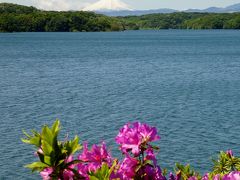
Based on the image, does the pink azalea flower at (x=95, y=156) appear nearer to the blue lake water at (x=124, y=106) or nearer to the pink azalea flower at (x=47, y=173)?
the pink azalea flower at (x=47, y=173)

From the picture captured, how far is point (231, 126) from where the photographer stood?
99.7 feet

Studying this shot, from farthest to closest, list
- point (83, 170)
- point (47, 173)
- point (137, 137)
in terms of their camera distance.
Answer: point (83, 170), point (137, 137), point (47, 173)

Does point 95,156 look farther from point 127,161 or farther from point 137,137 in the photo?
point 137,137

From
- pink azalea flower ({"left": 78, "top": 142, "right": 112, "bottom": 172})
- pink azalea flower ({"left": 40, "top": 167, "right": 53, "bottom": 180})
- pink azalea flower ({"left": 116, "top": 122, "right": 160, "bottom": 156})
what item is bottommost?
pink azalea flower ({"left": 78, "top": 142, "right": 112, "bottom": 172})

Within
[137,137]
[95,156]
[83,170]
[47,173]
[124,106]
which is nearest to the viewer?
A: [47,173]

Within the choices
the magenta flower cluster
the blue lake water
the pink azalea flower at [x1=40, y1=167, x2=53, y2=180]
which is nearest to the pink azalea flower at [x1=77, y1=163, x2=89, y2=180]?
the magenta flower cluster

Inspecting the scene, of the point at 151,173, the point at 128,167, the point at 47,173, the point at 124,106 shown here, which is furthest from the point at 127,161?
the point at 124,106

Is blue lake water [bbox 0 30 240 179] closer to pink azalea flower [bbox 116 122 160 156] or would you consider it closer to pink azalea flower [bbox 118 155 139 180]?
pink azalea flower [bbox 118 155 139 180]

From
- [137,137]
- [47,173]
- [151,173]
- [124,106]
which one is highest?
[137,137]

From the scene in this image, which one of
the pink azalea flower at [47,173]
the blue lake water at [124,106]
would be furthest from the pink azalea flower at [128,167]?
the blue lake water at [124,106]

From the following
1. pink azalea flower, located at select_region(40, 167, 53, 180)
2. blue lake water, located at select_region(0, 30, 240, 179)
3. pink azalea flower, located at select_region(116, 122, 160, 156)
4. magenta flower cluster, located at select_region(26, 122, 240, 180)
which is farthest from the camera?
blue lake water, located at select_region(0, 30, 240, 179)

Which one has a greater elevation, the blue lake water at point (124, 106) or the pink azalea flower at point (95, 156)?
the pink azalea flower at point (95, 156)

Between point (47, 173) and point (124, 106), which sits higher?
point (47, 173)

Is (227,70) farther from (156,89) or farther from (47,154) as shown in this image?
(47,154)
